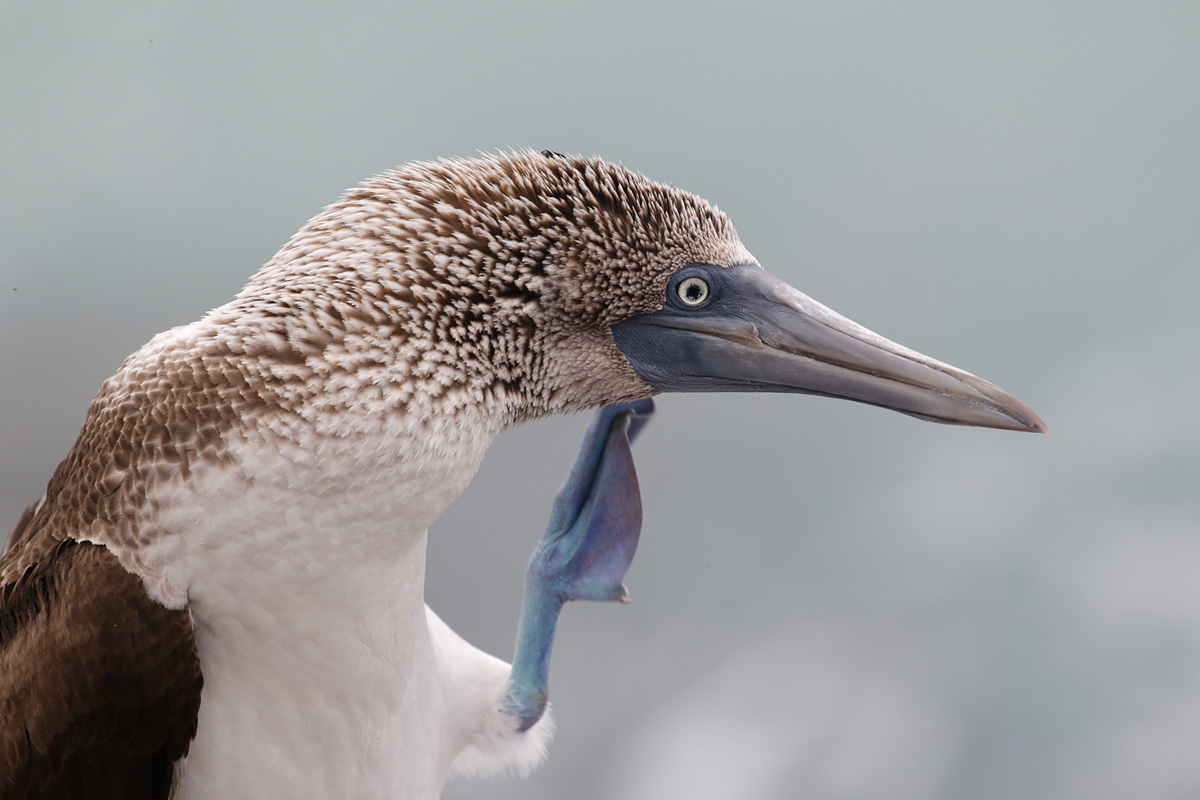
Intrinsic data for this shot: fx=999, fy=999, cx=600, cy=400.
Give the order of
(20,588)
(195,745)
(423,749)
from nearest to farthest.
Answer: (20,588)
(195,745)
(423,749)

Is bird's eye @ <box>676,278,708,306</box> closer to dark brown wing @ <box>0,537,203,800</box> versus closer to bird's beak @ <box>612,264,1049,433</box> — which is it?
bird's beak @ <box>612,264,1049,433</box>

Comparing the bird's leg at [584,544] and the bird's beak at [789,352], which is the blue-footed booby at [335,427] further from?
the bird's leg at [584,544]

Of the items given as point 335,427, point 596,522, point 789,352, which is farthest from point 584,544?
point 335,427

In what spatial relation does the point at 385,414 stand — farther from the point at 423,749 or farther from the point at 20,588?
the point at 423,749

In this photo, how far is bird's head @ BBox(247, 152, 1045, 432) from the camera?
1.46 m

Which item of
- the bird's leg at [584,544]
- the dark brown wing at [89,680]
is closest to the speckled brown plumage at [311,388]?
the dark brown wing at [89,680]

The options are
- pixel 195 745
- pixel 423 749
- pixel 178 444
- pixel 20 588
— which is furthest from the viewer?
pixel 423 749

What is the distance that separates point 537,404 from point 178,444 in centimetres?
53

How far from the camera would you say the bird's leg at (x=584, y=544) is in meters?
2.19

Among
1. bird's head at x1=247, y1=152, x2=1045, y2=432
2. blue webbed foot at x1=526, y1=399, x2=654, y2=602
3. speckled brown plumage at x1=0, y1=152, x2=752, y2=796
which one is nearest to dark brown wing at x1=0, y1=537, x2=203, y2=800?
speckled brown plumage at x1=0, y1=152, x2=752, y2=796

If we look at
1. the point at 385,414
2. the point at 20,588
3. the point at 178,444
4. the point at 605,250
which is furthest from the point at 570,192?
the point at 20,588

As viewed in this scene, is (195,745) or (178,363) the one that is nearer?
(178,363)

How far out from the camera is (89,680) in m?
1.44

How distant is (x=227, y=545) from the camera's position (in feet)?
4.72
